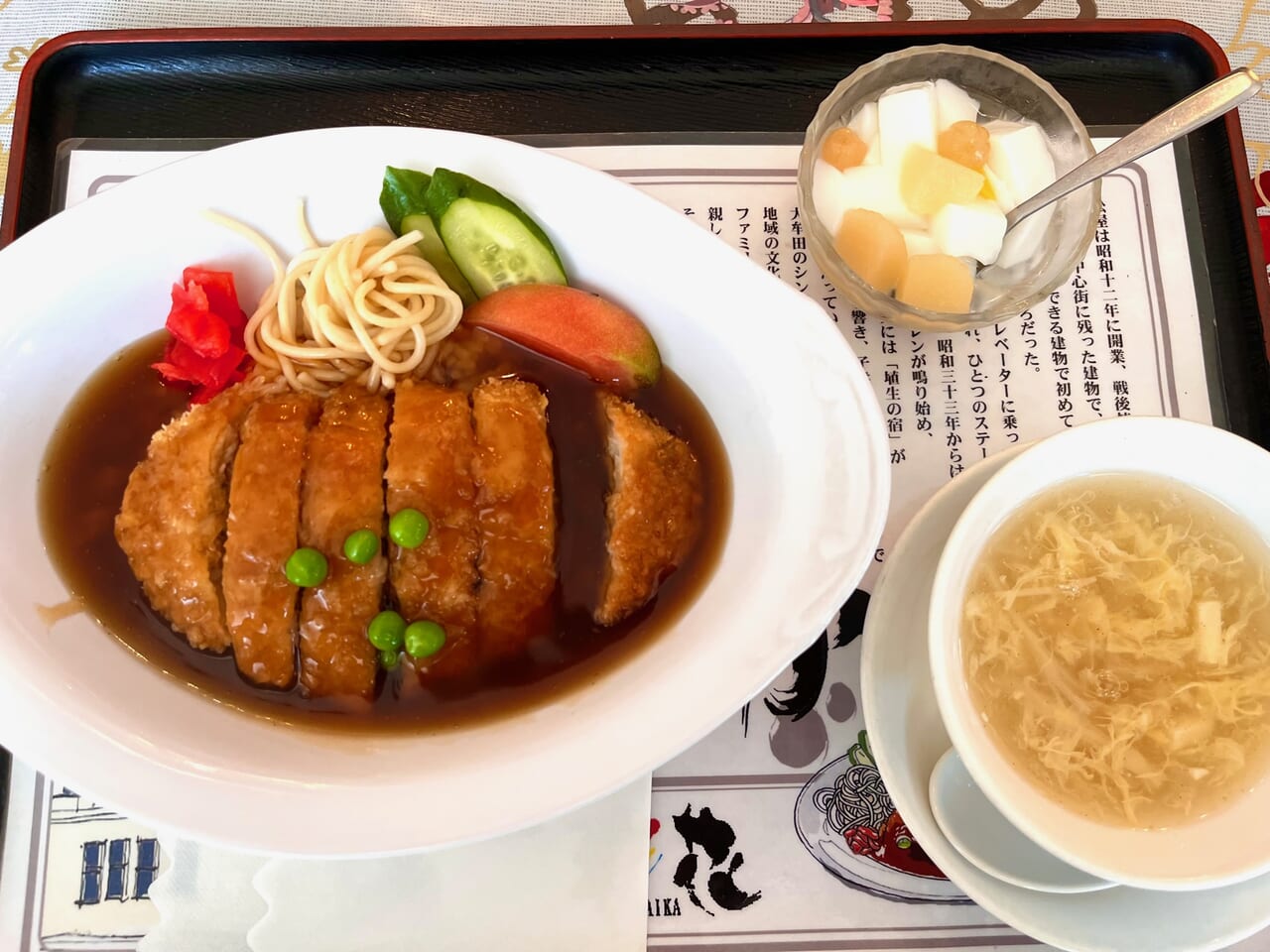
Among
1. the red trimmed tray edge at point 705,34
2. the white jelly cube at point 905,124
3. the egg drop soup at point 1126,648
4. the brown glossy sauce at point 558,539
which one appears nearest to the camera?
the egg drop soup at point 1126,648

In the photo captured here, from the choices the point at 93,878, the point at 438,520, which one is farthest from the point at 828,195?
the point at 93,878

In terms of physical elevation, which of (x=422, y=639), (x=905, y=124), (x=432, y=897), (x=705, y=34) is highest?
(x=705, y=34)

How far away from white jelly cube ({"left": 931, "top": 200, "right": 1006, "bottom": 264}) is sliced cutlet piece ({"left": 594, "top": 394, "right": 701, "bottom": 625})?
0.80 metres

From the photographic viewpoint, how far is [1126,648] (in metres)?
1.60

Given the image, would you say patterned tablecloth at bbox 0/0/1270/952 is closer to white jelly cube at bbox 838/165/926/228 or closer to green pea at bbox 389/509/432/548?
white jelly cube at bbox 838/165/926/228

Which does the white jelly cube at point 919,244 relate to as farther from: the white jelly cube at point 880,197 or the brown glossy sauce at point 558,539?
the brown glossy sauce at point 558,539

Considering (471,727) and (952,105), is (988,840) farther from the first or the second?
(952,105)

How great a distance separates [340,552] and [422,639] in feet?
0.85

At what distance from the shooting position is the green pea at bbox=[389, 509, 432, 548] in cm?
170

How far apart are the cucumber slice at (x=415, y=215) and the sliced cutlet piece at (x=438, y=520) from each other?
1.25 feet

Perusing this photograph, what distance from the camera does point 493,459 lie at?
188 cm

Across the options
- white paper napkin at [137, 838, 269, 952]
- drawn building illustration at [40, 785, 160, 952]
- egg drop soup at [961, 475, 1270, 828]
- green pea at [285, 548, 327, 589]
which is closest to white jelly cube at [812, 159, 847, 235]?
egg drop soup at [961, 475, 1270, 828]

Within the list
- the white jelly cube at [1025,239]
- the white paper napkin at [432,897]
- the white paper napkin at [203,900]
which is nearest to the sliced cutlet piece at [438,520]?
the white paper napkin at [432,897]

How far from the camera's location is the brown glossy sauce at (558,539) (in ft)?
6.28
